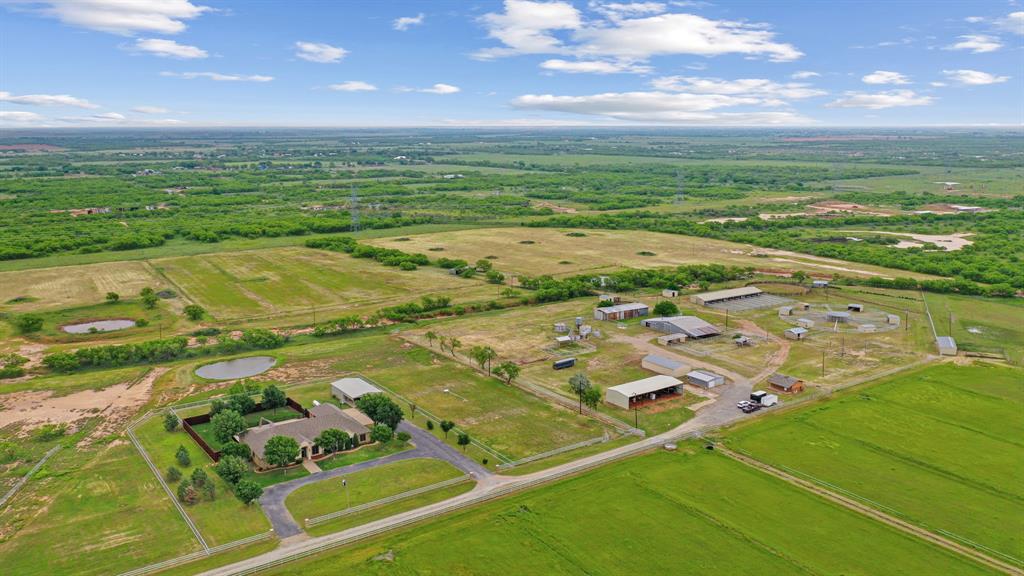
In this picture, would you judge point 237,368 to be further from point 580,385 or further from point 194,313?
point 580,385

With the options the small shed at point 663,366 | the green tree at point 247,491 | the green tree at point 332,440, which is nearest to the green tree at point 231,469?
the green tree at point 247,491

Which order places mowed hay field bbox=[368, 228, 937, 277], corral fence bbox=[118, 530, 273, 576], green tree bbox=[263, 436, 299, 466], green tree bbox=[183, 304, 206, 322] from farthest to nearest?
1. mowed hay field bbox=[368, 228, 937, 277]
2. green tree bbox=[183, 304, 206, 322]
3. green tree bbox=[263, 436, 299, 466]
4. corral fence bbox=[118, 530, 273, 576]

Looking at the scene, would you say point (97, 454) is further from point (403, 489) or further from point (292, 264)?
point (292, 264)

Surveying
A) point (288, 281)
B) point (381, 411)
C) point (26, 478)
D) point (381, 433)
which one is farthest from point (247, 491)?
point (288, 281)

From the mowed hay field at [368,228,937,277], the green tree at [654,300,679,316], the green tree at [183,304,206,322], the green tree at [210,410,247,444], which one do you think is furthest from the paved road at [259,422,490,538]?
the mowed hay field at [368,228,937,277]

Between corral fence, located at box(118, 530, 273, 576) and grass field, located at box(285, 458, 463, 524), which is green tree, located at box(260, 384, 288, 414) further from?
corral fence, located at box(118, 530, 273, 576)

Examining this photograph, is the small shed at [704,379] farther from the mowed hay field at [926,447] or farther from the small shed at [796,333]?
the small shed at [796,333]
